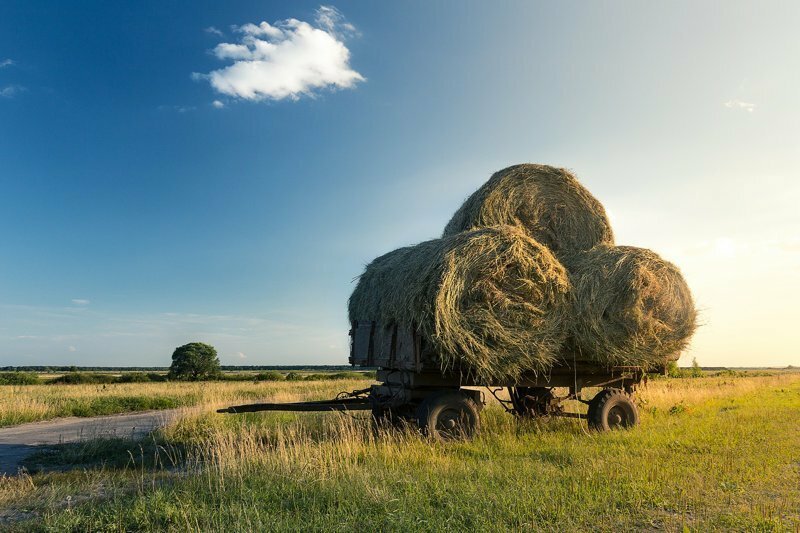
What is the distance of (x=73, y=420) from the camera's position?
16.1 metres

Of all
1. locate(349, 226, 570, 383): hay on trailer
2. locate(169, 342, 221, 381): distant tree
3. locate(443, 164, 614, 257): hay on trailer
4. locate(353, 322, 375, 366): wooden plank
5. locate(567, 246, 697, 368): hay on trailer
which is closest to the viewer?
locate(349, 226, 570, 383): hay on trailer

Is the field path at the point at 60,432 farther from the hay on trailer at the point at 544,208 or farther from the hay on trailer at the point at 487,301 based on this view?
the hay on trailer at the point at 544,208

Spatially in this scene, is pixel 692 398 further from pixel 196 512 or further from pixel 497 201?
pixel 196 512

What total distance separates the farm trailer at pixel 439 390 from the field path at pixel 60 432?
4.31 meters

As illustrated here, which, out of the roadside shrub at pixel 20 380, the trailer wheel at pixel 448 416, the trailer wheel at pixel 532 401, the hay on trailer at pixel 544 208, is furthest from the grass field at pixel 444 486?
the roadside shrub at pixel 20 380

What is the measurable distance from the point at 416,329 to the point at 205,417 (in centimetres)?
741

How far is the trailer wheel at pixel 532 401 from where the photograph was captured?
34.3 feet

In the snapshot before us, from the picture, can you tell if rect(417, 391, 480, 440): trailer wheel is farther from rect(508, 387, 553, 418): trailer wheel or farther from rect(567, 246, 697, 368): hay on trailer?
rect(567, 246, 697, 368): hay on trailer

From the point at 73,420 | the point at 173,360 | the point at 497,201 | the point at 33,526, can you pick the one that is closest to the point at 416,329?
the point at 497,201

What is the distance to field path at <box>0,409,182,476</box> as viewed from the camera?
33.1 ft

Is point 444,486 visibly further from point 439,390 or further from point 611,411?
point 611,411

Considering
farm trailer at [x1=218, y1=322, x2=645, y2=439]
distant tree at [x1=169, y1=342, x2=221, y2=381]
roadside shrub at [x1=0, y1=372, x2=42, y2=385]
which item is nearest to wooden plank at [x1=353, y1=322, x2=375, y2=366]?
farm trailer at [x1=218, y1=322, x2=645, y2=439]

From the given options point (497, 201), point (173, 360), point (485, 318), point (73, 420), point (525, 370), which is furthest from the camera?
point (173, 360)

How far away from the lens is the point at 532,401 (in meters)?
10.6
